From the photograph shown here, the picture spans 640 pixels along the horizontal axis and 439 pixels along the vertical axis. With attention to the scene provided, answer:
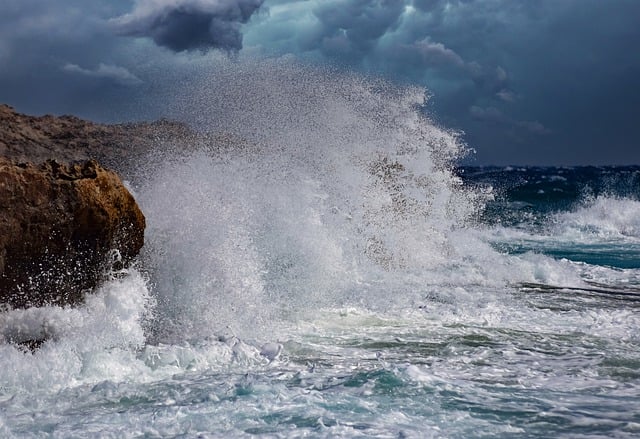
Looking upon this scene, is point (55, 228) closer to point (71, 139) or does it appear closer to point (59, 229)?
point (59, 229)

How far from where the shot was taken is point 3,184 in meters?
4.96

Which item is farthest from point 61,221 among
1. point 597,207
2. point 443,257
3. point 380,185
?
point 597,207

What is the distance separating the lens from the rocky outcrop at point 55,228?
197 inches

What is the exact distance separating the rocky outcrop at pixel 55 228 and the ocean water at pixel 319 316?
0.20 metres

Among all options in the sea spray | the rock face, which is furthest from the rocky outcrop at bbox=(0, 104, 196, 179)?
the rock face

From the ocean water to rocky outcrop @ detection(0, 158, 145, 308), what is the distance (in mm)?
202

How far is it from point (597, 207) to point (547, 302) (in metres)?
18.9

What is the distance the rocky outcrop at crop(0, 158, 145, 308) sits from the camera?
5000mm

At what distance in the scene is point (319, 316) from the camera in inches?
278

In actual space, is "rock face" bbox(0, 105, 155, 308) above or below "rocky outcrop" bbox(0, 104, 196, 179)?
below

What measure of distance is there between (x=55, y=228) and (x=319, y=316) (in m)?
2.92

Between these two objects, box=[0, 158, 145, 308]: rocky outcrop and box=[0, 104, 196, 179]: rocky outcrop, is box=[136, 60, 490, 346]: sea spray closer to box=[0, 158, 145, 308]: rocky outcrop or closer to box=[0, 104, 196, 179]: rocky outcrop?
box=[0, 158, 145, 308]: rocky outcrop

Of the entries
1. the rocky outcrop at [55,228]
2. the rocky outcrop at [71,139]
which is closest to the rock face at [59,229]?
the rocky outcrop at [55,228]

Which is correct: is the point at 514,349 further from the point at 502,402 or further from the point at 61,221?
the point at 61,221
